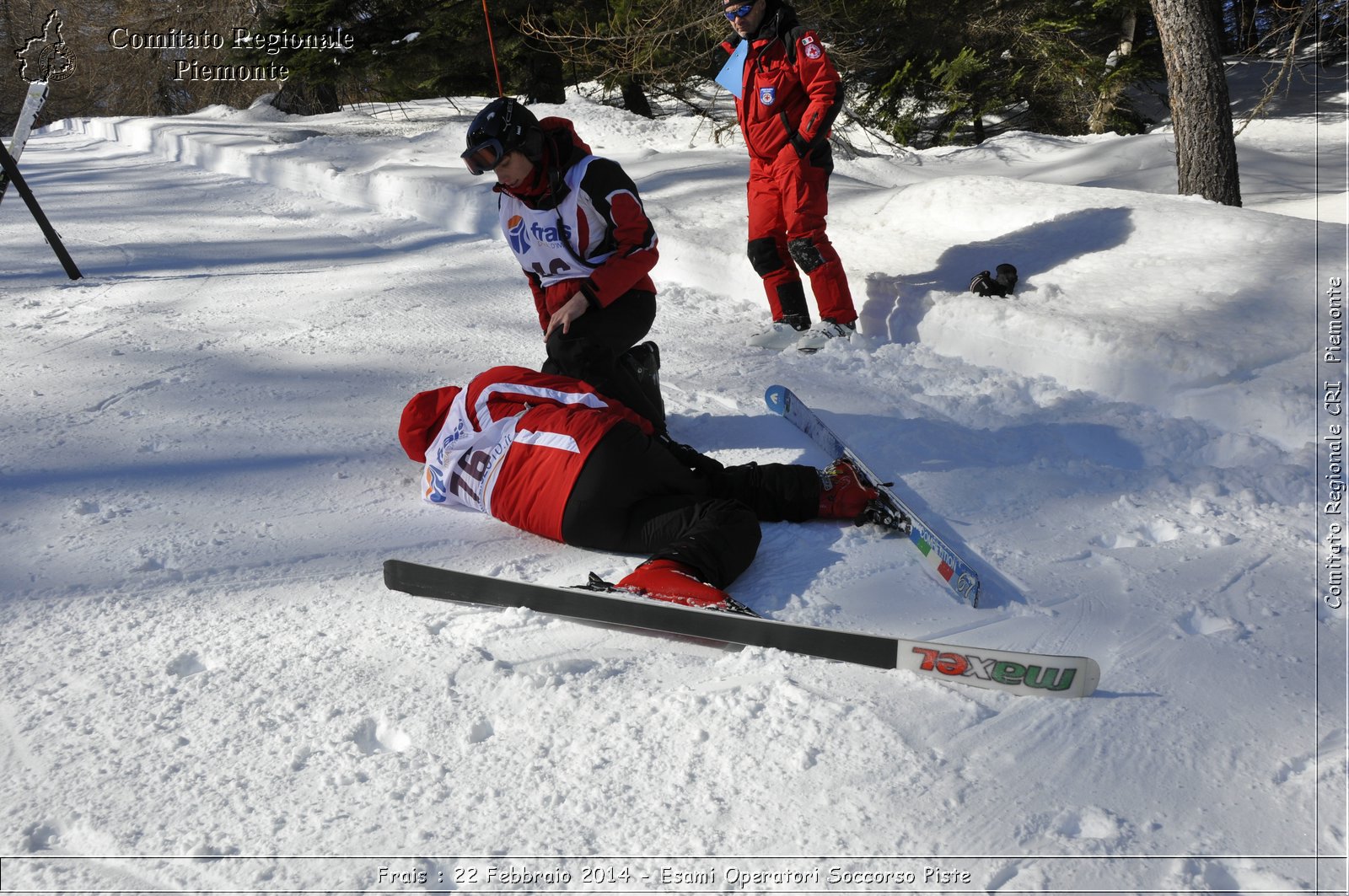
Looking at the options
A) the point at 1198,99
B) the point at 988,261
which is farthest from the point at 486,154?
the point at 1198,99

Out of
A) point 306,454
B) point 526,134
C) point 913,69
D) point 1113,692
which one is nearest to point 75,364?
point 306,454

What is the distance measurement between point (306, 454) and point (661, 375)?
1526mm

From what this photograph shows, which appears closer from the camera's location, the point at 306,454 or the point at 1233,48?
the point at 306,454

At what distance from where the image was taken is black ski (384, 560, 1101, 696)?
206 centimetres

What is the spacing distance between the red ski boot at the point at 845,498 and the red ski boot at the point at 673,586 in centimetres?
65

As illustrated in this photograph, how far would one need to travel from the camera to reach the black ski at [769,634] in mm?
2059

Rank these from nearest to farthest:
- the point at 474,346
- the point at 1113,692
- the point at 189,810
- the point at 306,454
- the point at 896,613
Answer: the point at 189,810, the point at 1113,692, the point at 896,613, the point at 306,454, the point at 474,346

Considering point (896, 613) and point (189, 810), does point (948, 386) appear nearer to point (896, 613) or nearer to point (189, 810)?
point (896, 613)

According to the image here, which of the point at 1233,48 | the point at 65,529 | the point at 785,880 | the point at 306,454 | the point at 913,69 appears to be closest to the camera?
the point at 785,880

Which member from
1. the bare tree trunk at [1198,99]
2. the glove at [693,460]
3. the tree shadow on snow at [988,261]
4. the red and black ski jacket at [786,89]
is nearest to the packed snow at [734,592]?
the tree shadow on snow at [988,261]

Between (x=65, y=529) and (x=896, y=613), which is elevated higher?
(x=65, y=529)

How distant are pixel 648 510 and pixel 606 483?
15 centimetres

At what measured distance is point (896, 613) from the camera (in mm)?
2430

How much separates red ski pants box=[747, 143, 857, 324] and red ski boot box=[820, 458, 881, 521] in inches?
68.8
